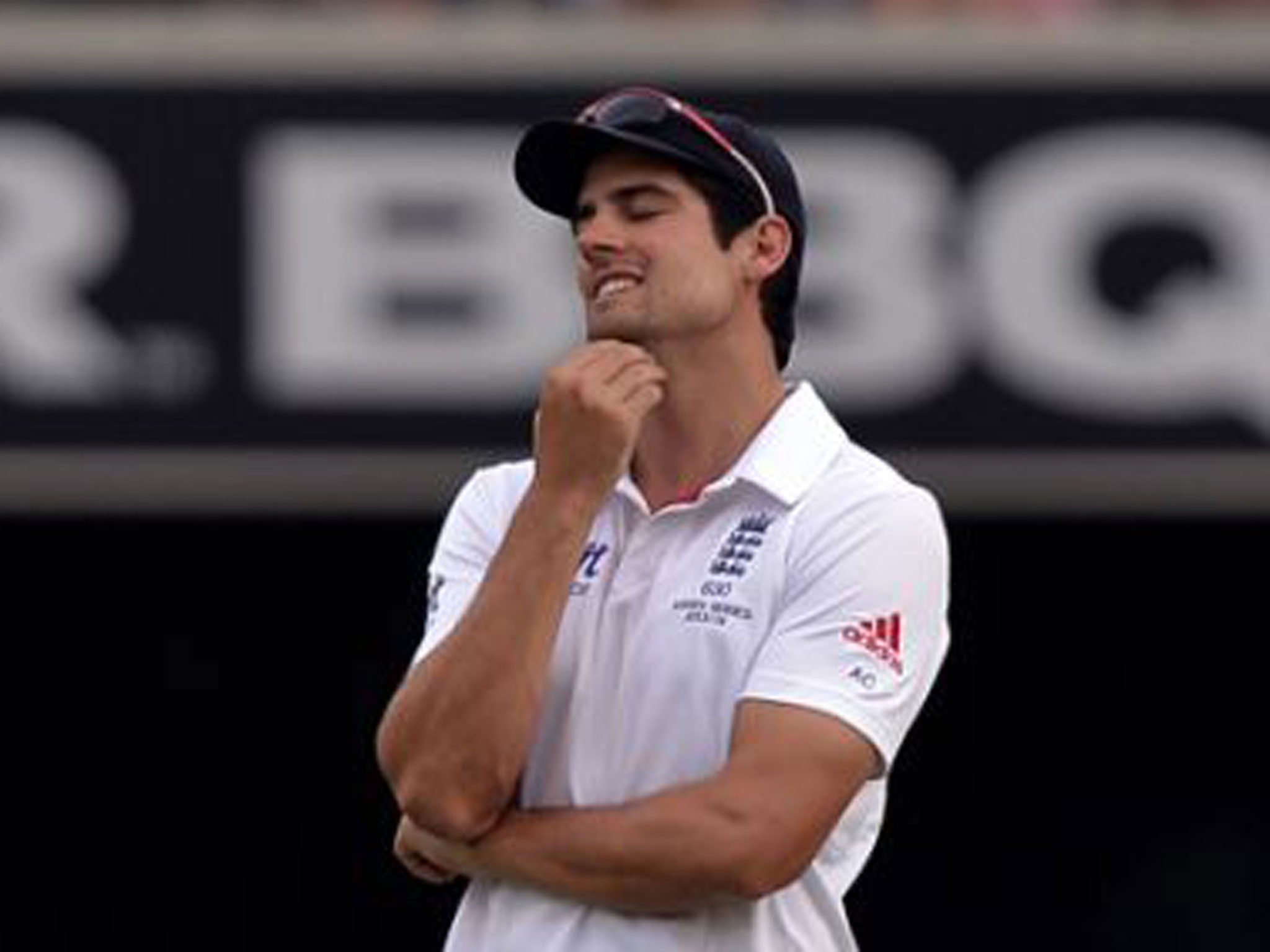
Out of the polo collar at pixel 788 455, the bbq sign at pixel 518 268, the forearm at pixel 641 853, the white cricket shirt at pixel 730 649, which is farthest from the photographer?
the bbq sign at pixel 518 268

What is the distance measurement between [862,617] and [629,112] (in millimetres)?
602

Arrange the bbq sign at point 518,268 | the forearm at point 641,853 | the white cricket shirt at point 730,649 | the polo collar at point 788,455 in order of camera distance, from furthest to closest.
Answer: the bbq sign at point 518,268 → the polo collar at point 788,455 → the white cricket shirt at point 730,649 → the forearm at point 641,853

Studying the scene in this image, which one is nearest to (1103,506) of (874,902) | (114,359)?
(114,359)

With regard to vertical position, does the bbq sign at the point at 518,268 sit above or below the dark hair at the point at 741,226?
above

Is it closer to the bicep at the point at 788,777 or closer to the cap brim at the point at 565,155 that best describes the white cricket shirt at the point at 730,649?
the bicep at the point at 788,777

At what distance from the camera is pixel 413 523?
10.0 meters

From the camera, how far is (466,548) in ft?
15.3

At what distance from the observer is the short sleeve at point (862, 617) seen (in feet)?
14.5

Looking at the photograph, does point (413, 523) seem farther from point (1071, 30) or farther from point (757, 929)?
point (757, 929)

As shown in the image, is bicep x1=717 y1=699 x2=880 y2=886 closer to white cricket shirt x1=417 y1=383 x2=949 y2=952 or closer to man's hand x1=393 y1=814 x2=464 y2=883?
white cricket shirt x1=417 y1=383 x2=949 y2=952

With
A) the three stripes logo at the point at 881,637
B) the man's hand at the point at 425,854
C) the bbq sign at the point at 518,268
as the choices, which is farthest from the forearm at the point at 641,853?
the bbq sign at the point at 518,268

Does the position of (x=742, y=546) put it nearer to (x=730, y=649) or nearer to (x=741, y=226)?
(x=730, y=649)

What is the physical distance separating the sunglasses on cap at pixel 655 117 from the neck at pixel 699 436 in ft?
0.65

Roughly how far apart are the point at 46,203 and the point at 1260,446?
250cm
